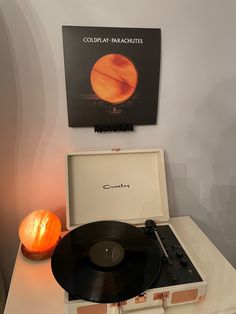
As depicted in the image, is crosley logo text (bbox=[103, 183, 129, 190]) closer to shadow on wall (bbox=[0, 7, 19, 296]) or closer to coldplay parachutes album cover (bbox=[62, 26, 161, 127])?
coldplay parachutes album cover (bbox=[62, 26, 161, 127])

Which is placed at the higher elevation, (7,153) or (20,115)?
(20,115)

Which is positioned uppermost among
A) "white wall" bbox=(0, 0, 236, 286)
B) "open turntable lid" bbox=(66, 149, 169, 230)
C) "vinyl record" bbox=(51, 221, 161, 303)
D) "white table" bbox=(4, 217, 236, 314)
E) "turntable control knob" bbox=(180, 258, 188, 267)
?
"white wall" bbox=(0, 0, 236, 286)

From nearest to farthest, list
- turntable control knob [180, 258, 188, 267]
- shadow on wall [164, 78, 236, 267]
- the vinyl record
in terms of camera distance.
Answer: the vinyl record, turntable control knob [180, 258, 188, 267], shadow on wall [164, 78, 236, 267]

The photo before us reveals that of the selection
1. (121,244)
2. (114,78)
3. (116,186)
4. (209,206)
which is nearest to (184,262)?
(121,244)

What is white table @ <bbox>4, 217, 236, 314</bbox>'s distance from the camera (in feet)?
2.38

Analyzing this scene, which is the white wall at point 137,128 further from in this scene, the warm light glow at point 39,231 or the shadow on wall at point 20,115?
the warm light glow at point 39,231

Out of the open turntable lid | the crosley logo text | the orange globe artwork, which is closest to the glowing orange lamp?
the open turntable lid

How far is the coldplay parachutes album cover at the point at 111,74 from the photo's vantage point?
88 centimetres

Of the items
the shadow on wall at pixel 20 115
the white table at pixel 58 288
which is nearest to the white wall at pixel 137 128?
the shadow on wall at pixel 20 115

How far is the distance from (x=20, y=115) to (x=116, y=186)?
422 millimetres

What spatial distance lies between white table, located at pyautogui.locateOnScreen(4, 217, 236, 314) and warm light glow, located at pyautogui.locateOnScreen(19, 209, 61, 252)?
7 cm

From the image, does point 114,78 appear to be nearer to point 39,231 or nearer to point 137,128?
point 137,128

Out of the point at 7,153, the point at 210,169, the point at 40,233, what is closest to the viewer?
the point at 40,233

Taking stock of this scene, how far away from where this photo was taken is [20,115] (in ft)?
3.00
